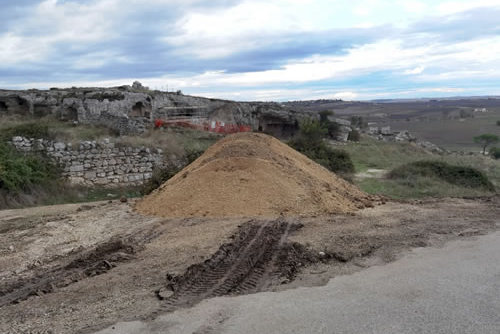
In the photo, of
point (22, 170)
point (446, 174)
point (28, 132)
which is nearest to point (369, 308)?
point (22, 170)

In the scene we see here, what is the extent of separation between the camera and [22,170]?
13.3 metres

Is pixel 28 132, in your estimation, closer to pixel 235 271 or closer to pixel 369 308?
pixel 235 271

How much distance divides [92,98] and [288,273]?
60.6 feet

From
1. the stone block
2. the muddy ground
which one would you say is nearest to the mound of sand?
the muddy ground

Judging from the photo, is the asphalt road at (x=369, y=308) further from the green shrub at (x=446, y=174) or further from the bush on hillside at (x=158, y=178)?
the green shrub at (x=446, y=174)

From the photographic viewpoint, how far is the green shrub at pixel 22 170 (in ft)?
41.5

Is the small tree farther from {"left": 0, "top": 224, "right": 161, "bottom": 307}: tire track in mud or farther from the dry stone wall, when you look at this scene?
{"left": 0, "top": 224, "right": 161, "bottom": 307}: tire track in mud

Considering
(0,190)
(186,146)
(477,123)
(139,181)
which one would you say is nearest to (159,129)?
(186,146)

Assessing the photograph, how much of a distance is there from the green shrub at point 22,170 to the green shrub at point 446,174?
37.5 feet

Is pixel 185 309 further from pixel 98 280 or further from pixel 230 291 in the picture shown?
pixel 98 280

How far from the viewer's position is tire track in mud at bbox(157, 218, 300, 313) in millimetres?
5188

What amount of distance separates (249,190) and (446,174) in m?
9.88

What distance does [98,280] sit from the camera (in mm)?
5652

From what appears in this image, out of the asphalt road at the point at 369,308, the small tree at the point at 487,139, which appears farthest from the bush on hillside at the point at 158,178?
the small tree at the point at 487,139
